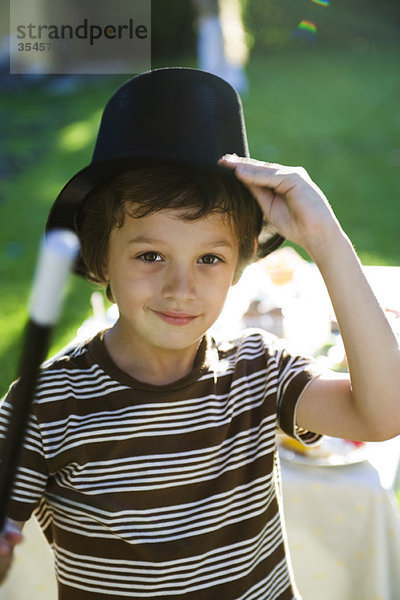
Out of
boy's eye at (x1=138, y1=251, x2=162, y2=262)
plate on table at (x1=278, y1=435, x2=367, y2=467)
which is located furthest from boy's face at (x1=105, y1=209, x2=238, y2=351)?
plate on table at (x1=278, y1=435, x2=367, y2=467)

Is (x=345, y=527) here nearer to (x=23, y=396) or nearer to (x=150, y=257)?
(x=150, y=257)

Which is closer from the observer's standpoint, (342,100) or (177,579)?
(177,579)

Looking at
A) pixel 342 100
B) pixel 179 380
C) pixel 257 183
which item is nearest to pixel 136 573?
pixel 179 380

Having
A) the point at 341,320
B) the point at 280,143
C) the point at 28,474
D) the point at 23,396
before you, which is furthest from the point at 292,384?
the point at 280,143

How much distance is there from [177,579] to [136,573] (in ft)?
0.27

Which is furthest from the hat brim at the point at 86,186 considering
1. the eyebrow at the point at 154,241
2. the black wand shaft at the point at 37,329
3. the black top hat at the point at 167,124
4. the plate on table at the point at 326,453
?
the black wand shaft at the point at 37,329

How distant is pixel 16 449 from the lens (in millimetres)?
651

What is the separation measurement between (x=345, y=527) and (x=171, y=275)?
3.22 ft

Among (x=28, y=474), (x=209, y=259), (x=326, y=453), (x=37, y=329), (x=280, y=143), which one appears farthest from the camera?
(x=280, y=143)

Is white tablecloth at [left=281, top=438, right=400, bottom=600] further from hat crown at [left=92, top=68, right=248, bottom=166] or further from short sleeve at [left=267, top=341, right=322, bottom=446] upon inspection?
hat crown at [left=92, top=68, right=248, bottom=166]

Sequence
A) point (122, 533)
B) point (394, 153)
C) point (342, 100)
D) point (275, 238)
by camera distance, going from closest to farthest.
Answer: point (122, 533), point (275, 238), point (394, 153), point (342, 100)

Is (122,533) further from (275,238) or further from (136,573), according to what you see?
(275,238)

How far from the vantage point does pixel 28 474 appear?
135 cm

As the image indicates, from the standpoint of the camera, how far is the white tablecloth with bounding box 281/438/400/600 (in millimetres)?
1892
